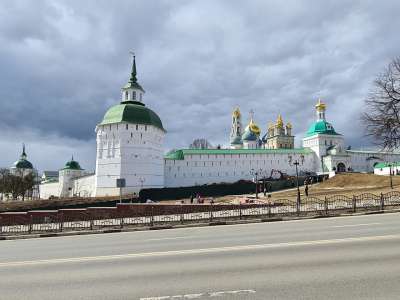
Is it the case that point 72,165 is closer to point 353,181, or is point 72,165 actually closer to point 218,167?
point 218,167

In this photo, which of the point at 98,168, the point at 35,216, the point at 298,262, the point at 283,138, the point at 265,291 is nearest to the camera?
the point at 265,291

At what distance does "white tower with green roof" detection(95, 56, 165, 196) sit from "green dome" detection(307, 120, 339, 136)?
1839 inches

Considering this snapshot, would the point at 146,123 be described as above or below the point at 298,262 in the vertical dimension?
above

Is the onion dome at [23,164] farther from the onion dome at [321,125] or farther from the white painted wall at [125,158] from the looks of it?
the onion dome at [321,125]

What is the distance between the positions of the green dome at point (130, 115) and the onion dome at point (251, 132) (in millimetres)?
45223

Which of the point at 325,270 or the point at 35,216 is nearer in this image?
the point at 325,270

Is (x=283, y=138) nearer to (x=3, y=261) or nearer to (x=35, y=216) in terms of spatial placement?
(x=35, y=216)

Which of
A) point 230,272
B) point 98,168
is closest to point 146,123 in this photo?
point 98,168

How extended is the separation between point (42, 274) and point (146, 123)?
54.3 metres

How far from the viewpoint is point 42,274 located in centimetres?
669

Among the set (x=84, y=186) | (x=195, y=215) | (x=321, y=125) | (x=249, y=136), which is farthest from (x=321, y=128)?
(x=195, y=215)

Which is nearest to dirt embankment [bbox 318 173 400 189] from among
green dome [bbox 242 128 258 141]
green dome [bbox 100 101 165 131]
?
green dome [bbox 100 101 165 131]

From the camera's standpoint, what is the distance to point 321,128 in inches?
3556

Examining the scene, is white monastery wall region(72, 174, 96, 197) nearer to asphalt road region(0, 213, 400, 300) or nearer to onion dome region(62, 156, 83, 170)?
onion dome region(62, 156, 83, 170)
